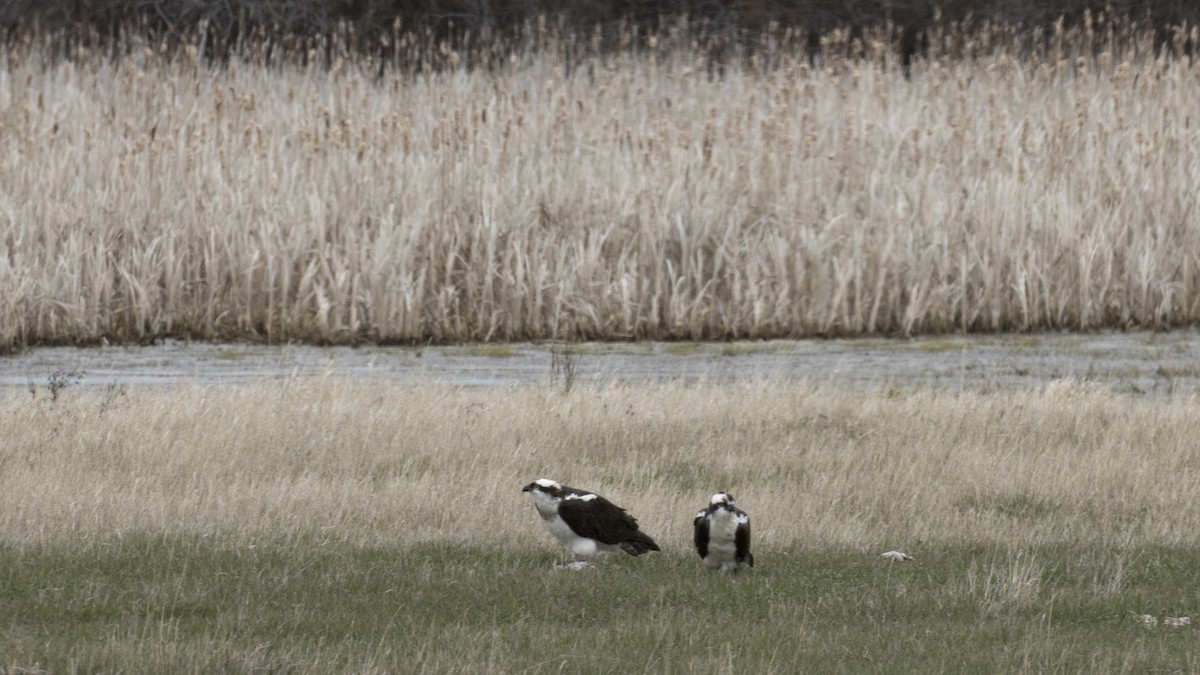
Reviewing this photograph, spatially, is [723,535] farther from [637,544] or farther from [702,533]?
[637,544]

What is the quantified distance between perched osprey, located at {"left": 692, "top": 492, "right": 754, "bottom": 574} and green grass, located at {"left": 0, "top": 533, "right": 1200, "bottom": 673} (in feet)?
0.34

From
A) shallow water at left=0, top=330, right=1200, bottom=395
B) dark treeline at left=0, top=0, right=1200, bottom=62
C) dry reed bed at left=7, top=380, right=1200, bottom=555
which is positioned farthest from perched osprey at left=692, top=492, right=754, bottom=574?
dark treeline at left=0, top=0, right=1200, bottom=62

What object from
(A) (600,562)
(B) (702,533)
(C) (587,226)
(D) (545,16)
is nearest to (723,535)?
(B) (702,533)

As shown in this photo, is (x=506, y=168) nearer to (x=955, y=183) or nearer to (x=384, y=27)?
(x=955, y=183)

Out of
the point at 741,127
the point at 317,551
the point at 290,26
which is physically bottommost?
the point at 317,551

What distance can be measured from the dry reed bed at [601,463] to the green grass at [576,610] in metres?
0.50

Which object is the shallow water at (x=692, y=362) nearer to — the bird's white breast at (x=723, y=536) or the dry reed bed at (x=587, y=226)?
the dry reed bed at (x=587, y=226)

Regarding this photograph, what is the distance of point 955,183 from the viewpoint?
1702cm

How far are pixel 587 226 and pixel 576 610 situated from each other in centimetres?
966

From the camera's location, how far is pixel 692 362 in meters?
14.3

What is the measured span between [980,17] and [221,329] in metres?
16.8

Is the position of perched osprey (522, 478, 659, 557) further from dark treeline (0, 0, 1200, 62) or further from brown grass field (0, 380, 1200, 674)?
dark treeline (0, 0, 1200, 62)

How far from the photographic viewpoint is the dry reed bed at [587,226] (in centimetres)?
1496

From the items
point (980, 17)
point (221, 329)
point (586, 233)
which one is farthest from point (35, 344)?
point (980, 17)
